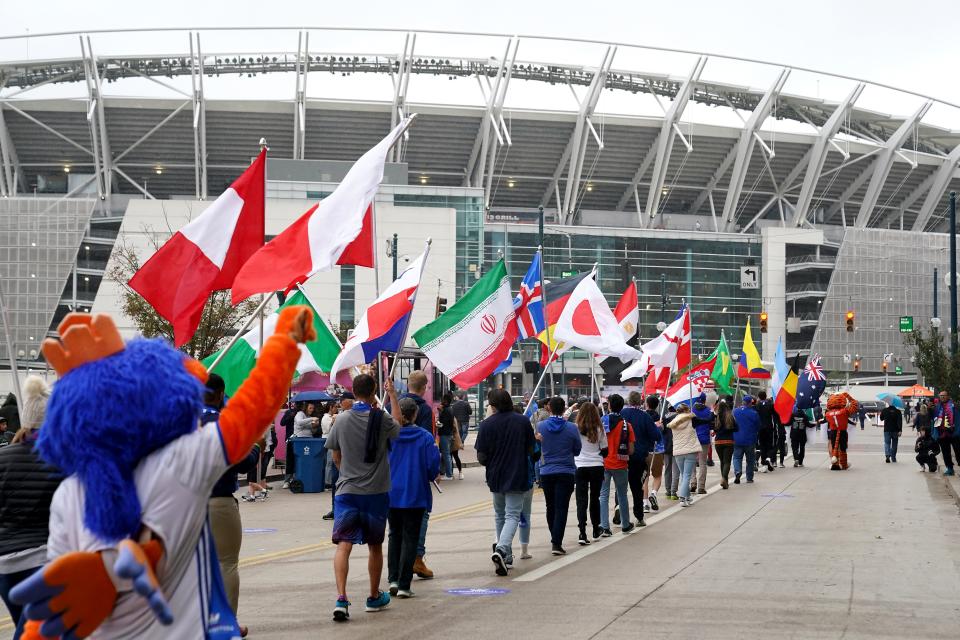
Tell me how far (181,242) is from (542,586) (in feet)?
13.9

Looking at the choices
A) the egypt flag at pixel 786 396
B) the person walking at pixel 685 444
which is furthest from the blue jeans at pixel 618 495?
the egypt flag at pixel 786 396

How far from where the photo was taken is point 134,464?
3.66 m

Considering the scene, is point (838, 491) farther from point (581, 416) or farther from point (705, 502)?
point (581, 416)

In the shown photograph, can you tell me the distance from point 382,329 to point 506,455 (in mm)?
1710

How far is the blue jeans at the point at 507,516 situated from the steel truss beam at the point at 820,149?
79425 mm

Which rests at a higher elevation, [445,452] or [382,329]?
[382,329]

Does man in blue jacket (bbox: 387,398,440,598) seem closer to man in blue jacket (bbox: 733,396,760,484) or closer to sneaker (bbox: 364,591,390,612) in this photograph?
sneaker (bbox: 364,591,390,612)

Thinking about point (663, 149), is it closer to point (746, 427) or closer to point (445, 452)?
point (445, 452)

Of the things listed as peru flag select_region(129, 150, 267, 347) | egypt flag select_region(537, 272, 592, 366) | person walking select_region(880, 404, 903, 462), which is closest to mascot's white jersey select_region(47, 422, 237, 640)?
peru flag select_region(129, 150, 267, 347)

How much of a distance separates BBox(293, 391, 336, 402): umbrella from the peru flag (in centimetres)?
1714

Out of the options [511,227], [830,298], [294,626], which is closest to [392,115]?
[511,227]

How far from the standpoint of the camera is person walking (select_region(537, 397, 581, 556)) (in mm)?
12484

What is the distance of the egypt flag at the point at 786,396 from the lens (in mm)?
28078

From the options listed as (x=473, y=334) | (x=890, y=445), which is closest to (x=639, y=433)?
(x=473, y=334)
